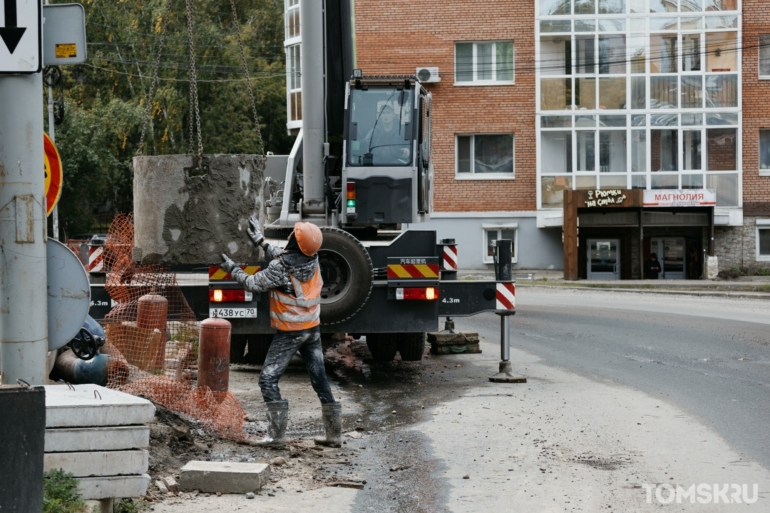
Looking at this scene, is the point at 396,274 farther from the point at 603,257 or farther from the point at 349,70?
the point at 603,257

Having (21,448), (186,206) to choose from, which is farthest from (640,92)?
(21,448)

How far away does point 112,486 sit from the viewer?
5566 mm

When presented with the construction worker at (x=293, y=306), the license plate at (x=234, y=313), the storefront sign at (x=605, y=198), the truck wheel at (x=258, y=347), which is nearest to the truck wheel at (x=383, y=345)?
the truck wheel at (x=258, y=347)

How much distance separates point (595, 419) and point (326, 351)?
6.42m

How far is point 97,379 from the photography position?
8.32m

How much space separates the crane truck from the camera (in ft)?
37.7

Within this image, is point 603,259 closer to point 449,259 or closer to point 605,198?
point 605,198

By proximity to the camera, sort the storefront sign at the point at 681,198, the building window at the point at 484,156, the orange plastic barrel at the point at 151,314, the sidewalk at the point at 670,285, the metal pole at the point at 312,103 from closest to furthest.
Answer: the orange plastic barrel at the point at 151,314, the metal pole at the point at 312,103, the sidewalk at the point at 670,285, the storefront sign at the point at 681,198, the building window at the point at 484,156

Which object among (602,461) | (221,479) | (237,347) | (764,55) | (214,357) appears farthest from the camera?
(764,55)

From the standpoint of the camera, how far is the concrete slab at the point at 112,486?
5.50m

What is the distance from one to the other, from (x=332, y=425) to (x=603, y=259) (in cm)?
3034

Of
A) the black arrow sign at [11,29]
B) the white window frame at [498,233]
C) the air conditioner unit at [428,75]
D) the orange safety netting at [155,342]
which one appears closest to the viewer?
the black arrow sign at [11,29]

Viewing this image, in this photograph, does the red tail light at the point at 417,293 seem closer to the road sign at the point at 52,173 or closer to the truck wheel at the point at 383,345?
the truck wheel at the point at 383,345

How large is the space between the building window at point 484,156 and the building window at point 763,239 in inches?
346
